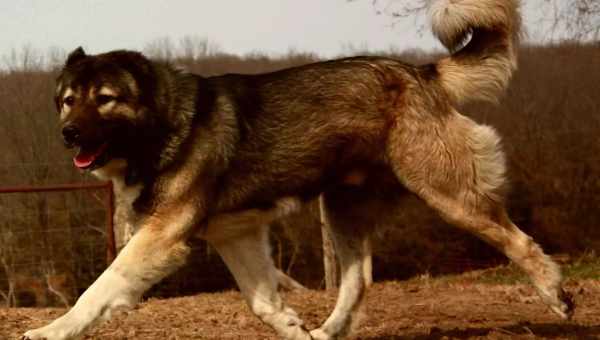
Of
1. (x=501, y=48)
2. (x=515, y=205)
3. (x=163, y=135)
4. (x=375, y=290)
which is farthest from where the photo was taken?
(x=515, y=205)

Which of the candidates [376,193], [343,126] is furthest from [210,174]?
[376,193]

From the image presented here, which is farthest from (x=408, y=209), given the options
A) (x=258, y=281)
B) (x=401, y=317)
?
(x=258, y=281)

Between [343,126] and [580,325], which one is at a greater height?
[343,126]

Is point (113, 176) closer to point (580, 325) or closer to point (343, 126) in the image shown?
point (343, 126)

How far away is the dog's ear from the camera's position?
15.8 feet

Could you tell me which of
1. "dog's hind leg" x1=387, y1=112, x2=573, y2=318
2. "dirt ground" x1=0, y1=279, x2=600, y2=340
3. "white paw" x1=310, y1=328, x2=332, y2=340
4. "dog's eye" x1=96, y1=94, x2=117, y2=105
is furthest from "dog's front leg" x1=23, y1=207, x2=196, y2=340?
"dirt ground" x1=0, y1=279, x2=600, y2=340

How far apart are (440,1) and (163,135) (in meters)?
2.00

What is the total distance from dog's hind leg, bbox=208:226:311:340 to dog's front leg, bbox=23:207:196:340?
49cm

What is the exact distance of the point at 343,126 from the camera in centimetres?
494

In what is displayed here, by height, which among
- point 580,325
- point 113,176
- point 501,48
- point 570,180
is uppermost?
point 501,48

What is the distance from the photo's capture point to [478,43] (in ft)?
17.5

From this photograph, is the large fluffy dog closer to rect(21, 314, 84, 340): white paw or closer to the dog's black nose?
the dog's black nose

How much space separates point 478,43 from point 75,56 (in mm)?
2510

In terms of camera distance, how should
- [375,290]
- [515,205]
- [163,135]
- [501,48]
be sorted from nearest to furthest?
[163,135]
[501,48]
[375,290]
[515,205]
